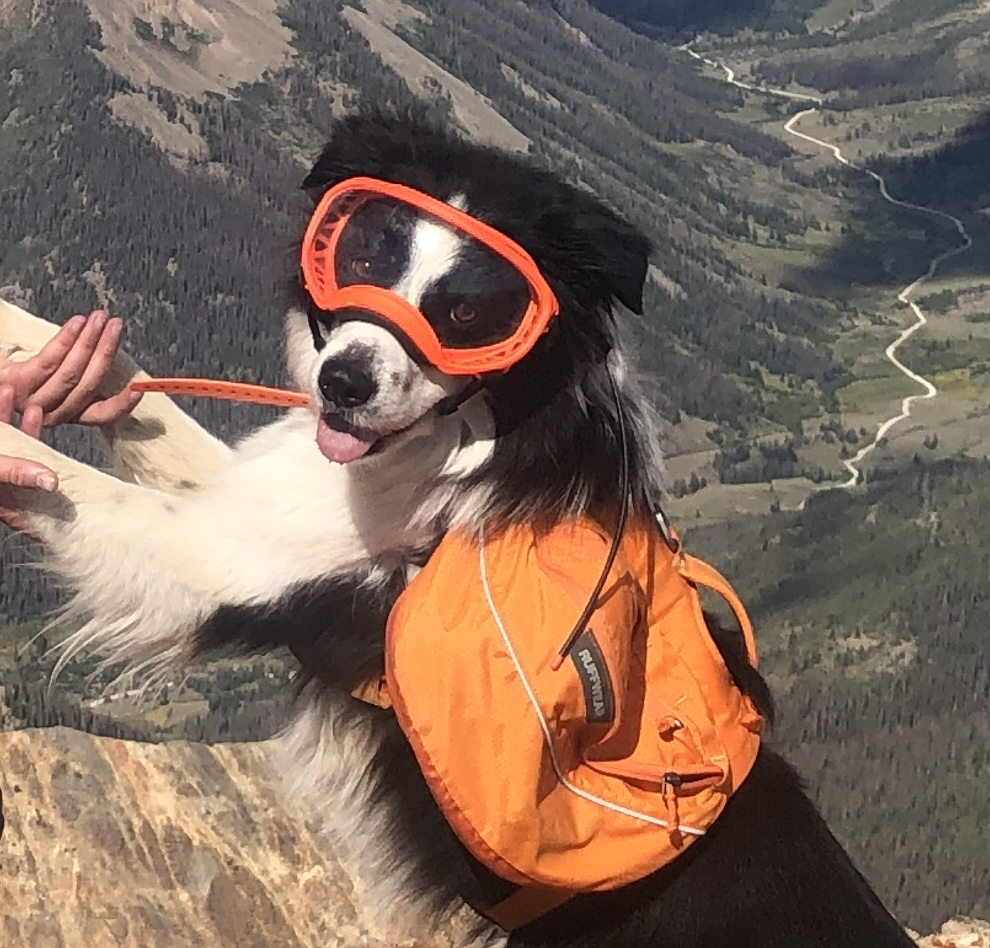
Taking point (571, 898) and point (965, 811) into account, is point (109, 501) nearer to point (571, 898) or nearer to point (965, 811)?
point (571, 898)

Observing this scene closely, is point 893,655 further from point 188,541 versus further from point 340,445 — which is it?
point 340,445

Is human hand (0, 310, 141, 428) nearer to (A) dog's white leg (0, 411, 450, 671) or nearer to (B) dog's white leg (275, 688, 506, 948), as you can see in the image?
(A) dog's white leg (0, 411, 450, 671)

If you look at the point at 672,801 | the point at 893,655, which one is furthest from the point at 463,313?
the point at 893,655

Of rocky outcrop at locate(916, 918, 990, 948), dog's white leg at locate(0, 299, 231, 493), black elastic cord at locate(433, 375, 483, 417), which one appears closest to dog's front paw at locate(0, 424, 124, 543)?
dog's white leg at locate(0, 299, 231, 493)

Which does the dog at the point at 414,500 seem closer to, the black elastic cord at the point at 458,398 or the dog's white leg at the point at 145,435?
the black elastic cord at the point at 458,398

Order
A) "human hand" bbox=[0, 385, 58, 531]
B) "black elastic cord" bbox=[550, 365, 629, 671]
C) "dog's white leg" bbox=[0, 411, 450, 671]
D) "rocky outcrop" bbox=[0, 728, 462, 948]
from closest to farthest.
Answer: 1. "black elastic cord" bbox=[550, 365, 629, 671]
2. "human hand" bbox=[0, 385, 58, 531]
3. "dog's white leg" bbox=[0, 411, 450, 671]
4. "rocky outcrop" bbox=[0, 728, 462, 948]

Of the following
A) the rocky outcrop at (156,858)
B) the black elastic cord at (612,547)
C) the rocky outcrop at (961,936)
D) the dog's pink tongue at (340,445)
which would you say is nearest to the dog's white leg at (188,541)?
the dog's pink tongue at (340,445)
